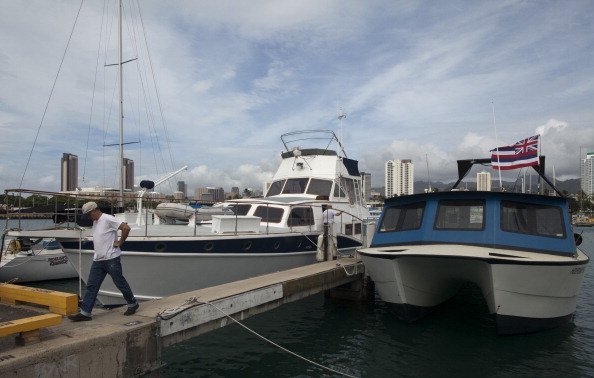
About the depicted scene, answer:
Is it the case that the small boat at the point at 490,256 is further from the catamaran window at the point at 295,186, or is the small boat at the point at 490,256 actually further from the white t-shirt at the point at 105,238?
the white t-shirt at the point at 105,238

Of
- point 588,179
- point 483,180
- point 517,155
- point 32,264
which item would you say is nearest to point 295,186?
point 483,180

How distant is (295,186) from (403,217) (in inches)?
225

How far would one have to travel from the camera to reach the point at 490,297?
363 inches

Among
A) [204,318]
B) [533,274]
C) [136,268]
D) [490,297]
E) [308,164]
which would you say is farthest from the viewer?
[308,164]

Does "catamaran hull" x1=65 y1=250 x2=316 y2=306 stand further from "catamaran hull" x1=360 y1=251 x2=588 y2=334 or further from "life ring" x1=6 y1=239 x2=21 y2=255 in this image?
"life ring" x1=6 y1=239 x2=21 y2=255

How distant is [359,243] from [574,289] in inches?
300

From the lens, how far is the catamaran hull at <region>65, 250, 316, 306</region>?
32.8 feet

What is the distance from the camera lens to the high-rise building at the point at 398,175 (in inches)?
1759

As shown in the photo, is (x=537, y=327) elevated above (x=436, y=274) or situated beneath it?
situated beneath

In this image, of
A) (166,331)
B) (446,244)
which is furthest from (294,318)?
(166,331)

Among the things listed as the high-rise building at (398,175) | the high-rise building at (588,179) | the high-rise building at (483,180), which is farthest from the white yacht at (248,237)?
the high-rise building at (588,179)

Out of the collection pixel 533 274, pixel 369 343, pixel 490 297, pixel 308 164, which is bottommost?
pixel 369 343

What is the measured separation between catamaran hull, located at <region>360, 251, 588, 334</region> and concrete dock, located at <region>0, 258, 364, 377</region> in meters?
2.69

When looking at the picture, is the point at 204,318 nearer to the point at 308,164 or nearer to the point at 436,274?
the point at 436,274
